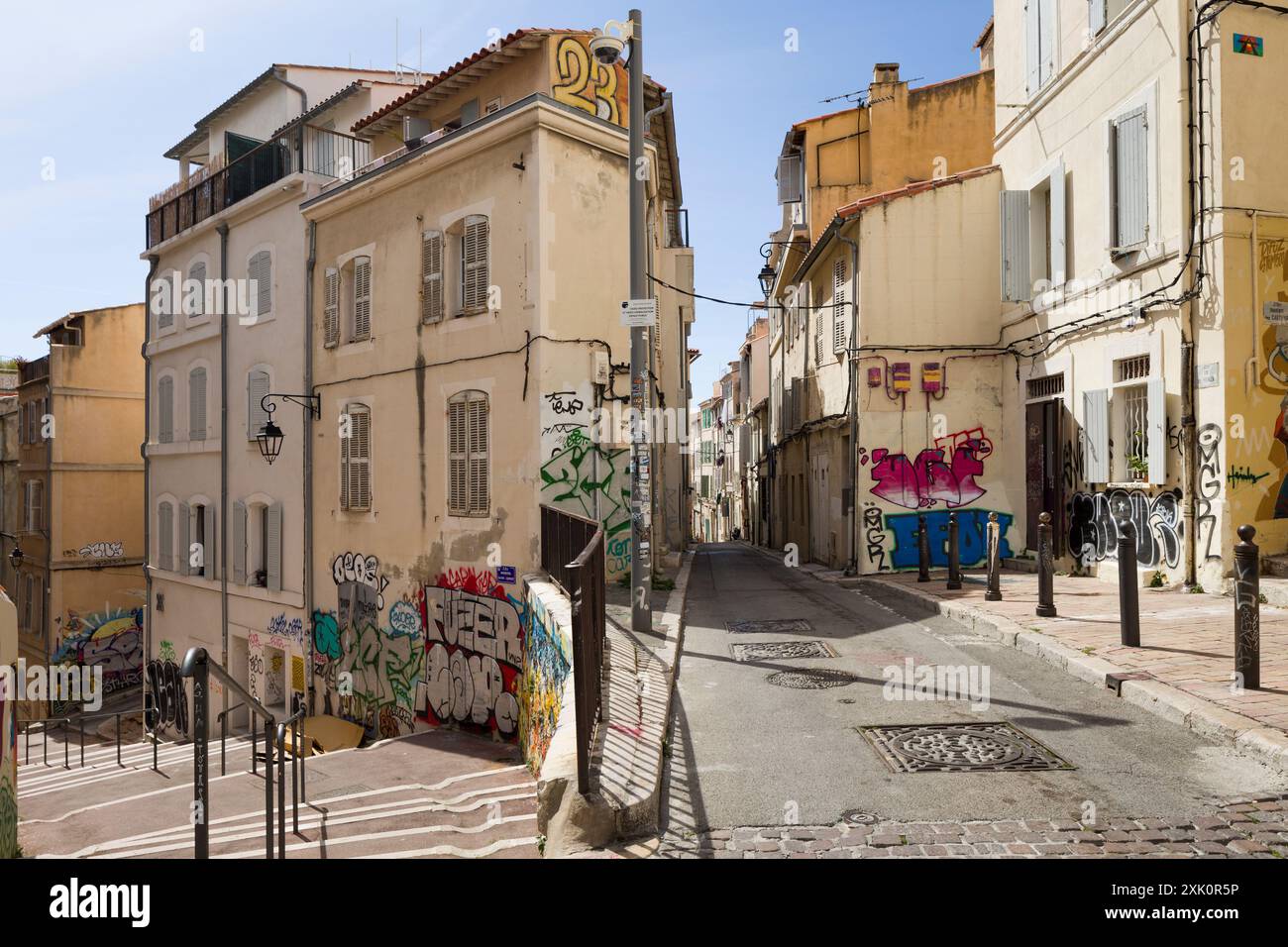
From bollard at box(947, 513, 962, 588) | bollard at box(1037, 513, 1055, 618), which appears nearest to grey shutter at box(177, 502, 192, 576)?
bollard at box(947, 513, 962, 588)

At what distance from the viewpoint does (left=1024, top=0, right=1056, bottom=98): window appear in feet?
45.1

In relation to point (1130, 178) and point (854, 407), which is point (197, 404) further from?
point (1130, 178)

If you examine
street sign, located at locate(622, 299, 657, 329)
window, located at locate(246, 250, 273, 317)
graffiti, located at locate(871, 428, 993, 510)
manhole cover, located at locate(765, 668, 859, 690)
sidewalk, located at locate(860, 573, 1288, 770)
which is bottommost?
manhole cover, located at locate(765, 668, 859, 690)

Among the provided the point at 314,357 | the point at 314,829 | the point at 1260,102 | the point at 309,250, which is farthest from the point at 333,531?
the point at 1260,102

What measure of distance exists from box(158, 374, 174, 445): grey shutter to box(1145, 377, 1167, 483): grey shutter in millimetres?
20652

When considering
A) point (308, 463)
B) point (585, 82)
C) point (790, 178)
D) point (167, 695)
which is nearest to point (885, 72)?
point (790, 178)

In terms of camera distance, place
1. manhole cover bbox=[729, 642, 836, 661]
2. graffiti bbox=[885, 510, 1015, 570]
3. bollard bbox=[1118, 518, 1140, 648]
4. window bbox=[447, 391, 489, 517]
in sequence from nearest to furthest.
Result: bollard bbox=[1118, 518, 1140, 648] → manhole cover bbox=[729, 642, 836, 661] → window bbox=[447, 391, 489, 517] → graffiti bbox=[885, 510, 1015, 570]

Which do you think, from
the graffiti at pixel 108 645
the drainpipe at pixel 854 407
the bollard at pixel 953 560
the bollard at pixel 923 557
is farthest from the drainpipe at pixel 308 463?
the graffiti at pixel 108 645

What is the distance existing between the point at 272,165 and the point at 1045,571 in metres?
16.1

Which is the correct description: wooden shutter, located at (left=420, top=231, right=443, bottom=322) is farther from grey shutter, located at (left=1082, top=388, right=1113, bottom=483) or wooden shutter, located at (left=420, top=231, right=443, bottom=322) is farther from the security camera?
grey shutter, located at (left=1082, top=388, right=1113, bottom=483)

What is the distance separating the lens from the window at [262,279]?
1792 cm

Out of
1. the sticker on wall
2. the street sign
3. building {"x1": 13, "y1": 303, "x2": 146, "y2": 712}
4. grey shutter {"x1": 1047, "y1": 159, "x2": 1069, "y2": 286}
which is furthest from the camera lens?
building {"x1": 13, "y1": 303, "x2": 146, "y2": 712}

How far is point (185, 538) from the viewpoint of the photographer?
834 inches

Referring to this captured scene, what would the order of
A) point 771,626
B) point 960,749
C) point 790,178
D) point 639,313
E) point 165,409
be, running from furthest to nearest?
point 790,178 → point 165,409 → point 771,626 → point 639,313 → point 960,749
